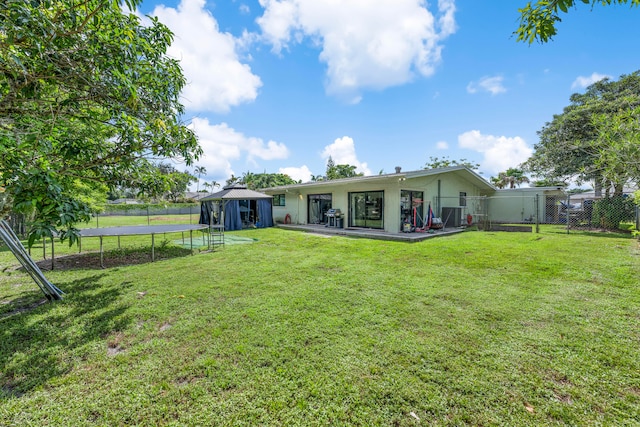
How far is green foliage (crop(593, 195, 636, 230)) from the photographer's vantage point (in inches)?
427

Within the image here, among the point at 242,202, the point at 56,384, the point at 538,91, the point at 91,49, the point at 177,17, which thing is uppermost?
the point at 538,91

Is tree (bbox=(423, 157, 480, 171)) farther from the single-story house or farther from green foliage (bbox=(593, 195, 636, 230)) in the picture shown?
green foliage (bbox=(593, 195, 636, 230))

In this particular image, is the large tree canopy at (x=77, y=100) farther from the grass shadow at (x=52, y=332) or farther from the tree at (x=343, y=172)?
the tree at (x=343, y=172)

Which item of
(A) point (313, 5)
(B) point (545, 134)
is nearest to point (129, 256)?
(A) point (313, 5)

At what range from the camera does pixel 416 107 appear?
13312mm

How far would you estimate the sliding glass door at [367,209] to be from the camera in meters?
11.5

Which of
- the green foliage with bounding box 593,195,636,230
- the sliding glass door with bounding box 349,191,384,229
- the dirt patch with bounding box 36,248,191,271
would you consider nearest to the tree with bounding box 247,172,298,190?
the sliding glass door with bounding box 349,191,384,229

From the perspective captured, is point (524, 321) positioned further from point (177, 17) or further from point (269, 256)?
point (177, 17)

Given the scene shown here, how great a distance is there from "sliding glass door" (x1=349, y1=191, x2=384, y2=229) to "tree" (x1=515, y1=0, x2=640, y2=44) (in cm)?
897

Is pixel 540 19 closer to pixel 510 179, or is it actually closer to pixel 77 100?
pixel 77 100

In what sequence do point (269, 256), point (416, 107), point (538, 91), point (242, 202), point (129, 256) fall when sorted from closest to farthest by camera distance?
1. point (269, 256)
2. point (129, 256)
3. point (538, 91)
4. point (416, 107)
5. point (242, 202)

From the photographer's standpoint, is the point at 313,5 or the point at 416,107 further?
the point at 416,107

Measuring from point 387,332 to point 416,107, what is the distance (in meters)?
13.1

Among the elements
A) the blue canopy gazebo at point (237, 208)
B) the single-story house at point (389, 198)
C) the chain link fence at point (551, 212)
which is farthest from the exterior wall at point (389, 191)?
the blue canopy gazebo at point (237, 208)
